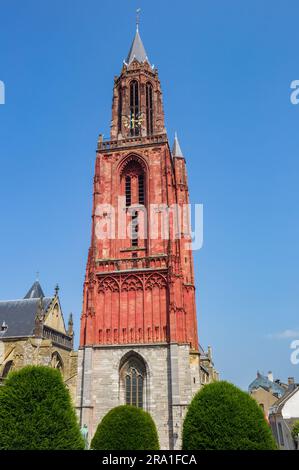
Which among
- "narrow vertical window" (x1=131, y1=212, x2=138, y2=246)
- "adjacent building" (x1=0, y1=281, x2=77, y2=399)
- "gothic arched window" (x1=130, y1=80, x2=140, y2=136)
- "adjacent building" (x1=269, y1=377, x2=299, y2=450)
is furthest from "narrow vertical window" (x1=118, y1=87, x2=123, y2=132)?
"adjacent building" (x1=269, y1=377, x2=299, y2=450)

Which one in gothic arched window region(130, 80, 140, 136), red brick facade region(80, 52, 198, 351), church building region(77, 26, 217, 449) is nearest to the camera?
church building region(77, 26, 217, 449)

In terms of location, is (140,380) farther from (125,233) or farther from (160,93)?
(160,93)

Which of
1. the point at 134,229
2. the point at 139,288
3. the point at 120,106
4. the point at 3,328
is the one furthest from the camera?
the point at 120,106

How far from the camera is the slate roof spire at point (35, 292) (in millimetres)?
42069

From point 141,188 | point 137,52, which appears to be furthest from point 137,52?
point 141,188

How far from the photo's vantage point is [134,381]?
2930 cm

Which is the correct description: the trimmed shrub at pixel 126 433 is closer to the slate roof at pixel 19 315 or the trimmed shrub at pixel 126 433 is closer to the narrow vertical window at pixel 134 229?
the narrow vertical window at pixel 134 229

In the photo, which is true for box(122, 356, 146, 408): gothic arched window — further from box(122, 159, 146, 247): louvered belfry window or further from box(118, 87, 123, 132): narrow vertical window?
box(118, 87, 123, 132): narrow vertical window

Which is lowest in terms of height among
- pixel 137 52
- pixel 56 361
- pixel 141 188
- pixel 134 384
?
pixel 134 384

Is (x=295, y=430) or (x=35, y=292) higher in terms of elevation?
(x=35, y=292)

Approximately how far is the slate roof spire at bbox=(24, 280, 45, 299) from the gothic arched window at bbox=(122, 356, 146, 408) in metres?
15.9

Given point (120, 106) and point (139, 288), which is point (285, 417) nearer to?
point (139, 288)

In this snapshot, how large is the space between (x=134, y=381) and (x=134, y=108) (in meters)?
27.0

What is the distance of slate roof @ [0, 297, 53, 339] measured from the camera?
3662cm
